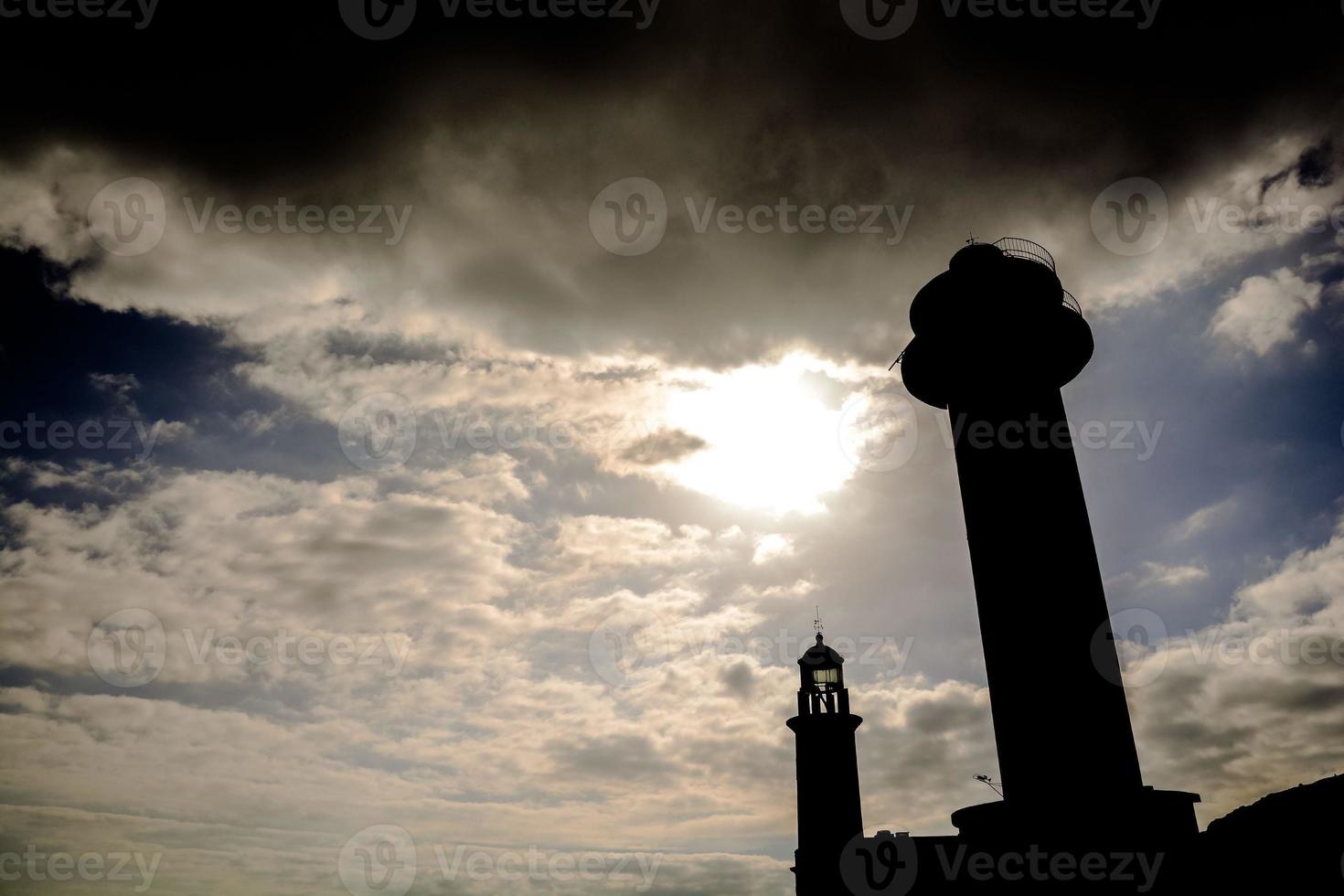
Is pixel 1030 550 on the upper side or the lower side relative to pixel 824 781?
upper

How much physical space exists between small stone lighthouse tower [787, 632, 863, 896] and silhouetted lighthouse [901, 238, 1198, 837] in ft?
27.7

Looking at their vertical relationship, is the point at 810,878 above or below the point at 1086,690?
below

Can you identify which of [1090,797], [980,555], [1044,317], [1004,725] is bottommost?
[1090,797]

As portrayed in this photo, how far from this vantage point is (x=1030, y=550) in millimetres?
22375

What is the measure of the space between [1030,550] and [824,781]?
1456 centimetres

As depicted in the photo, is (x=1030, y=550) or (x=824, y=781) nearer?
(x=1030, y=550)

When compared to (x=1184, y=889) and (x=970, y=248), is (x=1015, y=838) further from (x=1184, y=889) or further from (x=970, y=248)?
(x=970, y=248)

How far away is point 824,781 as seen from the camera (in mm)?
29938

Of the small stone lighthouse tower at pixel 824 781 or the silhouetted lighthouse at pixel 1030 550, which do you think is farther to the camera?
the small stone lighthouse tower at pixel 824 781

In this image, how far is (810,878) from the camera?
28.4 m

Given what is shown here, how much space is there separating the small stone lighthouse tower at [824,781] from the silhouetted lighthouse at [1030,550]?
8440 mm

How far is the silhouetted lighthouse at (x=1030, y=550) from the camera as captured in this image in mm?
19625

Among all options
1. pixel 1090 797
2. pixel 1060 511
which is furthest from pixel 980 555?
pixel 1090 797

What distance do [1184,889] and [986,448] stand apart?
1336 centimetres
